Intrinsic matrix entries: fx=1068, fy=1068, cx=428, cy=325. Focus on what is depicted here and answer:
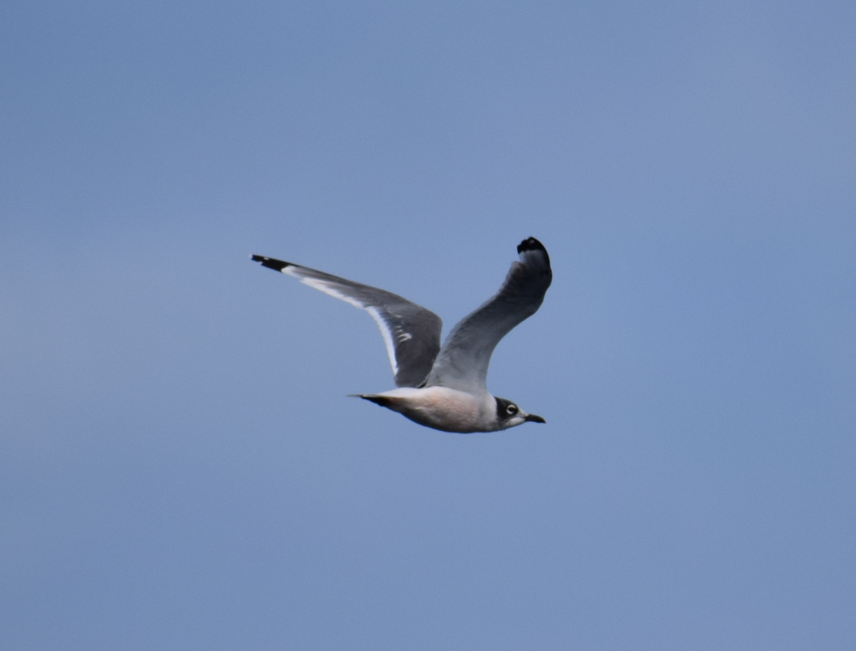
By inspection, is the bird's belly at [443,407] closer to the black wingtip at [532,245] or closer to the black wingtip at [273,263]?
the black wingtip at [532,245]

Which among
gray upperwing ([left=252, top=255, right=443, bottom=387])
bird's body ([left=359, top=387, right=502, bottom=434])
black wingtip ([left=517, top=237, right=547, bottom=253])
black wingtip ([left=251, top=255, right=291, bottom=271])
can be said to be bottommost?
bird's body ([left=359, top=387, right=502, bottom=434])

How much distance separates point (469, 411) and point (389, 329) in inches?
81.4

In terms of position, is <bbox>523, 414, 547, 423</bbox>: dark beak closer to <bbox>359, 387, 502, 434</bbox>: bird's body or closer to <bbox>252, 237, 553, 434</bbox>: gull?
<bbox>252, 237, 553, 434</bbox>: gull

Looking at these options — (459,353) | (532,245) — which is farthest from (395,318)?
(532,245)

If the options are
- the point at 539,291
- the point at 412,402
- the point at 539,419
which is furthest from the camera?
the point at 539,419

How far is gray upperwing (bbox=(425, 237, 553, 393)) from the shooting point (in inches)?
325

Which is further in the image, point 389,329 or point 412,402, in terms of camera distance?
point 389,329

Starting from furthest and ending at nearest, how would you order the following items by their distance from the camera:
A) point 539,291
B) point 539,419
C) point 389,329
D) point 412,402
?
point 389,329, point 539,419, point 412,402, point 539,291

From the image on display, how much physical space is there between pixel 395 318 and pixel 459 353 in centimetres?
220

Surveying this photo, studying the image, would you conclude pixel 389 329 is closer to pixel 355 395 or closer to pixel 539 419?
pixel 539 419

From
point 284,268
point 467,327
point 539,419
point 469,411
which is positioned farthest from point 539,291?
point 284,268

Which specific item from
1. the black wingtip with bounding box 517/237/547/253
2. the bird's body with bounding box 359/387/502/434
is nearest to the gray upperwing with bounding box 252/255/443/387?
the bird's body with bounding box 359/387/502/434

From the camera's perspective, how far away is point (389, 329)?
11070 millimetres

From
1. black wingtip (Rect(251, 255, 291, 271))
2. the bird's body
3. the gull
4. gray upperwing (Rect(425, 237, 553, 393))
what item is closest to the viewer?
gray upperwing (Rect(425, 237, 553, 393))
